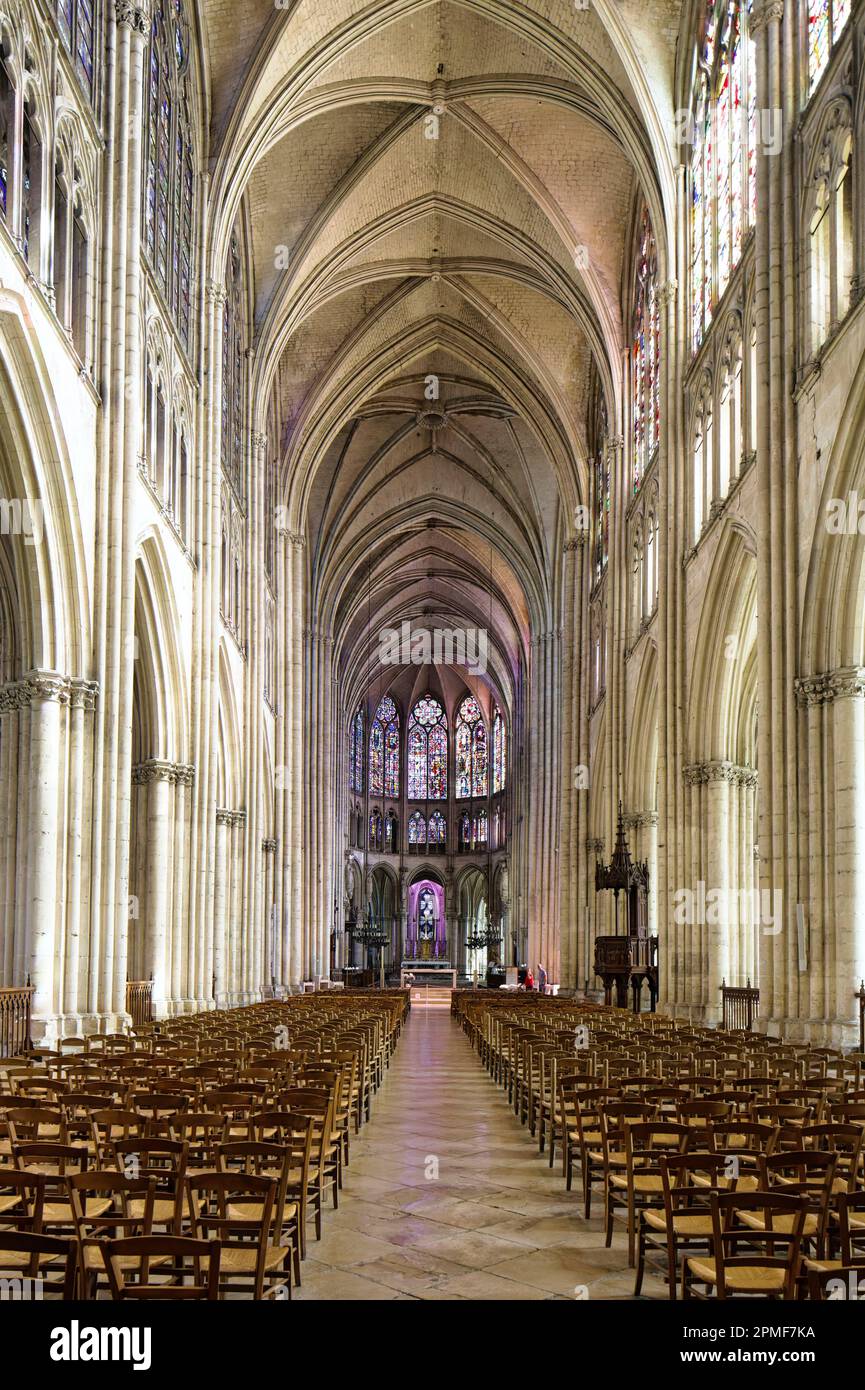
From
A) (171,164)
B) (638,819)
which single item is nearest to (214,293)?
(171,164)

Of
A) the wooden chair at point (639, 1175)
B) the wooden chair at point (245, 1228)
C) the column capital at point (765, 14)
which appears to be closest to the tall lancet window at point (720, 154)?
the column capital at point (765, 14)

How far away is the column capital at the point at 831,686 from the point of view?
18.2 m

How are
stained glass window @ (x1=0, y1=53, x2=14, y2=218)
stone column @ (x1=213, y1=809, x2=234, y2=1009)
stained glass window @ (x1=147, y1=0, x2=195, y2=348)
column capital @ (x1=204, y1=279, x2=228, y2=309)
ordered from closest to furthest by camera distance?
stained glass window @ (x1=0, y1=53, x2=14, y2=218) < stained glass window @ (x1=147, y1=0, x2=195, y2=348) < column capital @ (x1=204, y1=279, x2=228, y2=309) < stone column @ (x1=213, y1=809, x2=234, y2=1009)

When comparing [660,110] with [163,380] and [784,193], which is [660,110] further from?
[163,380]

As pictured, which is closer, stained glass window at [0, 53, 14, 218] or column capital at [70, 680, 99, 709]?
stained glass window at [0, 53, 14, 218]

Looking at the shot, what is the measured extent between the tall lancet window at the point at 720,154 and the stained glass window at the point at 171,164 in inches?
421

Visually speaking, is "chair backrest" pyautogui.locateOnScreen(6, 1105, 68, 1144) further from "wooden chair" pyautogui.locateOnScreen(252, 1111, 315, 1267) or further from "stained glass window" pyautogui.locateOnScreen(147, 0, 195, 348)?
"stained glass window" pyautogui.locateOnScreen(147, 0, 195, 348)

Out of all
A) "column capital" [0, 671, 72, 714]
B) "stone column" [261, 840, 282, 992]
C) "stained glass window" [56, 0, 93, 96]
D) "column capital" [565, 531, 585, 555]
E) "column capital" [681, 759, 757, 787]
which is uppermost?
"stained glass window" [56, 0, 93, 96]

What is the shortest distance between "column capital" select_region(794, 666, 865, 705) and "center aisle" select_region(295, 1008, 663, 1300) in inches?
294

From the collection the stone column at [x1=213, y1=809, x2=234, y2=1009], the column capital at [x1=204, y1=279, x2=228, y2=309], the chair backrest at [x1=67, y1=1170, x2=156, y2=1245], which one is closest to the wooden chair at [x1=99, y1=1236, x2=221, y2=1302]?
the chair backrest at [x1=67, y1=1170, x2=156, y2=1245]

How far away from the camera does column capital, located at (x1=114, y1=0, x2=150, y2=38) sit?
2072cm

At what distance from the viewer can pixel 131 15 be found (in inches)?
821

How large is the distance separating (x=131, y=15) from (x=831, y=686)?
49.6 ft
